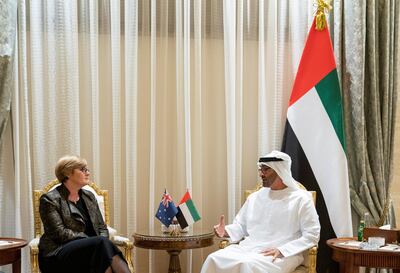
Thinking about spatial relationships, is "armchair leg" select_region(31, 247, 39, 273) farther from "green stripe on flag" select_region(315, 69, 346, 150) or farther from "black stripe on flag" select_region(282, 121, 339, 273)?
"green stripe on flag" select_region(315, 69, 346, 150)

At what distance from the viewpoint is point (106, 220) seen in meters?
5.74

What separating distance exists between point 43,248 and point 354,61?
3.14 meters

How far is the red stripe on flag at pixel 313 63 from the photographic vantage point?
601cm

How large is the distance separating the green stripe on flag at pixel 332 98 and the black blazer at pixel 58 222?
225 cm

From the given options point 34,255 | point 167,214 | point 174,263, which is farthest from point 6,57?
point 174,263

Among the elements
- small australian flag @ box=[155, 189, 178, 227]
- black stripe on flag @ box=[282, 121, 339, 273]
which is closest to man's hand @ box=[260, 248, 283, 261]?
small australian flag @ box=[155, 189, 178, 227]

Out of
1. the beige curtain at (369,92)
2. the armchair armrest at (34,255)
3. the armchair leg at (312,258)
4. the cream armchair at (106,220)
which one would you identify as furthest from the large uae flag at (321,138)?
the armchair armrest at (34,255)

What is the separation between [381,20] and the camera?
20.5ft

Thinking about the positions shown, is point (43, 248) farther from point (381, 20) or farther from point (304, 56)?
point (381, 20)

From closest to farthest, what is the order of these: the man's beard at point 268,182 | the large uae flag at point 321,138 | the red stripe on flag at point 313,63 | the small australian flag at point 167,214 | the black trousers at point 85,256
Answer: the black trousers at point 85,256
the man's beard at point 268,182
the small australian flag at point 167,214
the large uae flag at point 321,138
the red stripe on flag at point 313,63

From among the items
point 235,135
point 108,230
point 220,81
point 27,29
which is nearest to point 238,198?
point 235,135

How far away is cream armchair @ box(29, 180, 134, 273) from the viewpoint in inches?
197

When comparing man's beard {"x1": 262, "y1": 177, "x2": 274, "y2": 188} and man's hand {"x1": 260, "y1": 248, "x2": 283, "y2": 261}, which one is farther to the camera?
man's beard {"x1": 262, "y1": 177, "x2": 274, "y2": 188}

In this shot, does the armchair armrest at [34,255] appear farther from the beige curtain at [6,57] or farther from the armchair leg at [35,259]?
the beige curtain at [6,57]
